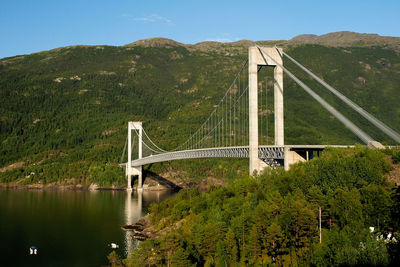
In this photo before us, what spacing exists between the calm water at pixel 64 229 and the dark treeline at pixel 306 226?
592 centimetres

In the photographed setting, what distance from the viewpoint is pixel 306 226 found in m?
21.2

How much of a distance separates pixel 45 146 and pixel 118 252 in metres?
84.3

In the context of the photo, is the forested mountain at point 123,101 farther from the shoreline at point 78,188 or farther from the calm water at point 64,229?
the calm water at point 64,229

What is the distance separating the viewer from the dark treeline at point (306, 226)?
63.5ft

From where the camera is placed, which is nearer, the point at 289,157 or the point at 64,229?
the point at 289,157

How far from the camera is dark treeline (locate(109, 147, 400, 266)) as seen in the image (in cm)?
1936

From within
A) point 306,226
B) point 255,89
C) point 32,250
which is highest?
point 255,89

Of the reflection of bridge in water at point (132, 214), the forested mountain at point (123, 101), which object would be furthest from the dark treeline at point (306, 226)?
the forested mountain at point (123, 101)

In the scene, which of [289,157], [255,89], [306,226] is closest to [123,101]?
[255,89]

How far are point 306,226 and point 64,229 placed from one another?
991 inches

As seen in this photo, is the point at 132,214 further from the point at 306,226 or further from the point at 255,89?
the point at 306,226

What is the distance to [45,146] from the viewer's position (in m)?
107

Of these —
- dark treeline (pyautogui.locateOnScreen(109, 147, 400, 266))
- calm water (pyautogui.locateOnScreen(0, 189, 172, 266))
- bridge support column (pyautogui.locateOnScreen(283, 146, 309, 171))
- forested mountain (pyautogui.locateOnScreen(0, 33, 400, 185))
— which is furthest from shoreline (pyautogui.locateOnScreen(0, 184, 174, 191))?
dark treeline (pyautogui.locateOnScreen(109, 147, 400, 266))

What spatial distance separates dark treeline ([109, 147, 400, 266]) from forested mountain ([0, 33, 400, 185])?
44.9 meters
